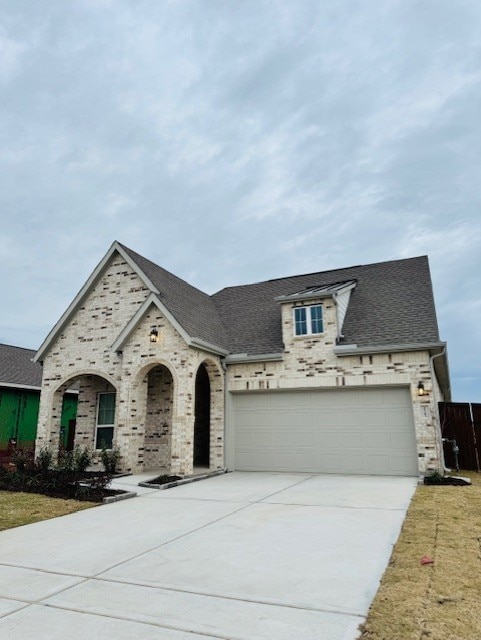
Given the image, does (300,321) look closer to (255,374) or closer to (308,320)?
(308,320)

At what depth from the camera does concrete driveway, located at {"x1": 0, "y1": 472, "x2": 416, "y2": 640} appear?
3.31 meters

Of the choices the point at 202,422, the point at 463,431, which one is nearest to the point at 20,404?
the point at 202,422

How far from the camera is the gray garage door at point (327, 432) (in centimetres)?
1224

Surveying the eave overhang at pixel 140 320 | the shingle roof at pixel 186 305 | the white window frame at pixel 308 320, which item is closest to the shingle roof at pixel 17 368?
the eave overhang at pixel 140 320

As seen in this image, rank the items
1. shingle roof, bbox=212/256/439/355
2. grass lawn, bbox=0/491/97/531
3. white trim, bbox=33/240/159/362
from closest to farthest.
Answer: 1. grass lawn, bbox=0/491/97/531
2. shingle roof, bbox=212/256/439/355
3. white trim, bbox=33/240/159/362

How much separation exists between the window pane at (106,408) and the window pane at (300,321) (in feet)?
23.5

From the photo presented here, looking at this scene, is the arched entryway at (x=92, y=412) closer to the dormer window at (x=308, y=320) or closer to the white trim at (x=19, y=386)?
the white trim at (x=19, y=386)

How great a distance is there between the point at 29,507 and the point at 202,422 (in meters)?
8.25

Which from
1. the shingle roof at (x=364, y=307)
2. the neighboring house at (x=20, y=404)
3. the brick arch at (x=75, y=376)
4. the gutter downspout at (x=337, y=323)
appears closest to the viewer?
the shingle roof at (x=364, y=307)

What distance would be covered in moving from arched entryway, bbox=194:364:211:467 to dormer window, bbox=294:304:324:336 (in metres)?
3.93

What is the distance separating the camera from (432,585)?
405 cm

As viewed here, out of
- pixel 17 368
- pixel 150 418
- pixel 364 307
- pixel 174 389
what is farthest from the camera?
pixel 17 368

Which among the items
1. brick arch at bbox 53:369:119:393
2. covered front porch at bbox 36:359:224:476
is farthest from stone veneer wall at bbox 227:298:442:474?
brick arch at bbox 53:369:119:393

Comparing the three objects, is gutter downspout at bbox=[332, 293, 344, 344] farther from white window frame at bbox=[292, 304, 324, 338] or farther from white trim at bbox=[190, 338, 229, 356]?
white trim at bbox=[190, 338, 229, 356]
